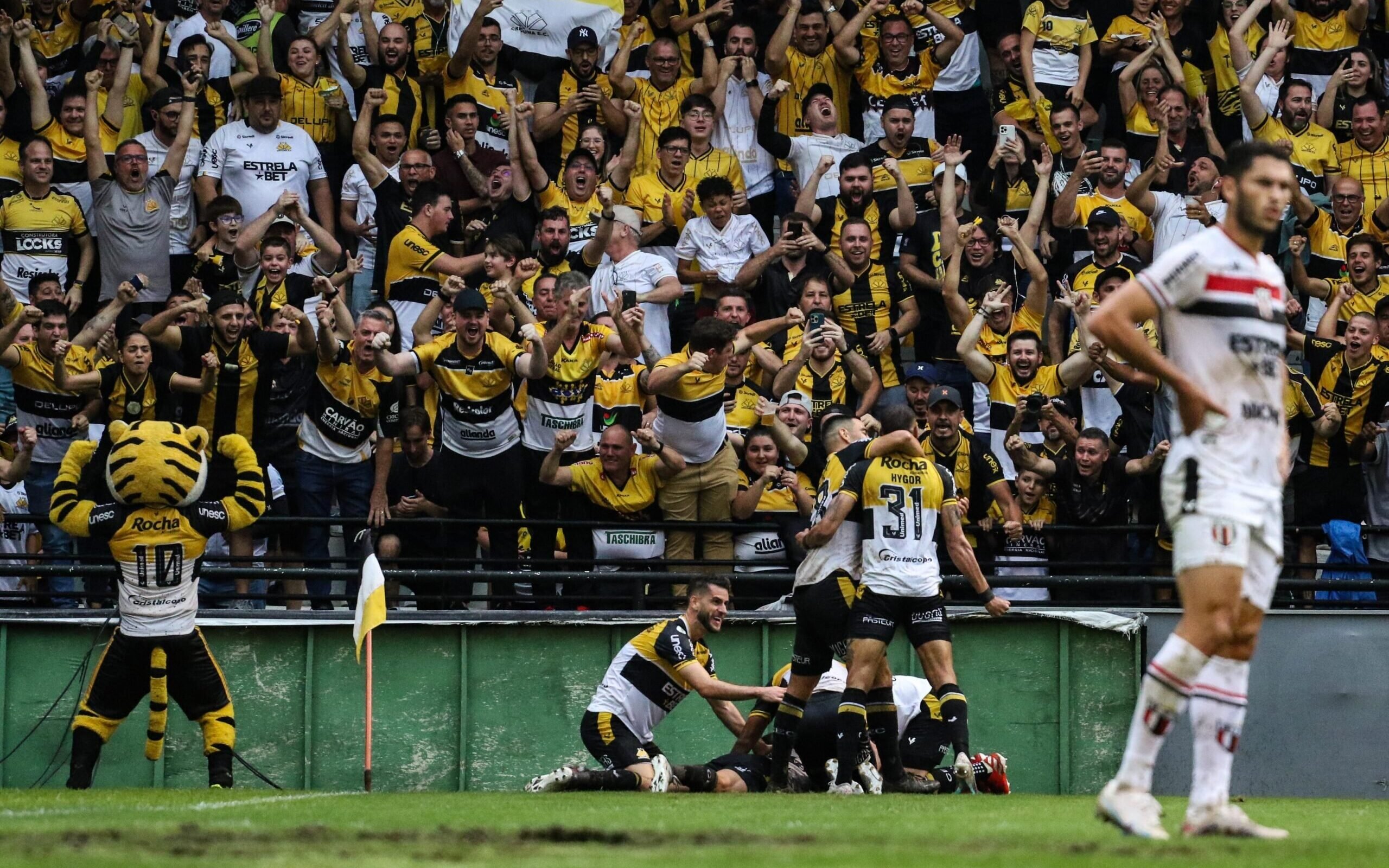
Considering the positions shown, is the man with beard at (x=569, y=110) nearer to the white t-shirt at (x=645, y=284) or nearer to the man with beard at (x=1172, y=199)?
the white t-shirt at (x=645, y=284)

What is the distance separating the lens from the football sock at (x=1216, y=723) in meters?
7.17

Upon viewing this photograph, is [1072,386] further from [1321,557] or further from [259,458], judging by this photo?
[259,458]

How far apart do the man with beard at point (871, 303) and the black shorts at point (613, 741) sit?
5195 mm

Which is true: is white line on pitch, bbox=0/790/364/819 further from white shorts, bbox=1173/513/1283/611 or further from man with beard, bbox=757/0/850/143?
man with beard, bbox=757/0/850/143

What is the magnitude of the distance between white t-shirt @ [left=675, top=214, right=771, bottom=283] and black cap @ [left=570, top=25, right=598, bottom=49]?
2.35m

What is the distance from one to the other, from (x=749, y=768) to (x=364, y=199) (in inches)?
295

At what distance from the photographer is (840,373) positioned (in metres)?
16.8

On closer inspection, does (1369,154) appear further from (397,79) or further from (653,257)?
(397,79)

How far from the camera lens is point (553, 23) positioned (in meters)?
19.8

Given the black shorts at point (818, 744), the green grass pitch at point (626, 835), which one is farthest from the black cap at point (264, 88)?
the green grass pitch at point (626, 835)

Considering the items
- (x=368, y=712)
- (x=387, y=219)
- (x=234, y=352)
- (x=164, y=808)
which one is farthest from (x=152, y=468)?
(x=387, y=219)

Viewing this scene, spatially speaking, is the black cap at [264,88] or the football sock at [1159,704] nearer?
the football sock at [1159,704]

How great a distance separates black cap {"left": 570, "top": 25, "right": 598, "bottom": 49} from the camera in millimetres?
18828

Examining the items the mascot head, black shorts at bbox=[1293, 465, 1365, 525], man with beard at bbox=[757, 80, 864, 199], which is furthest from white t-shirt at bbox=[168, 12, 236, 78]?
black shorts at bbox=[1293, 465, 1365, 525]
